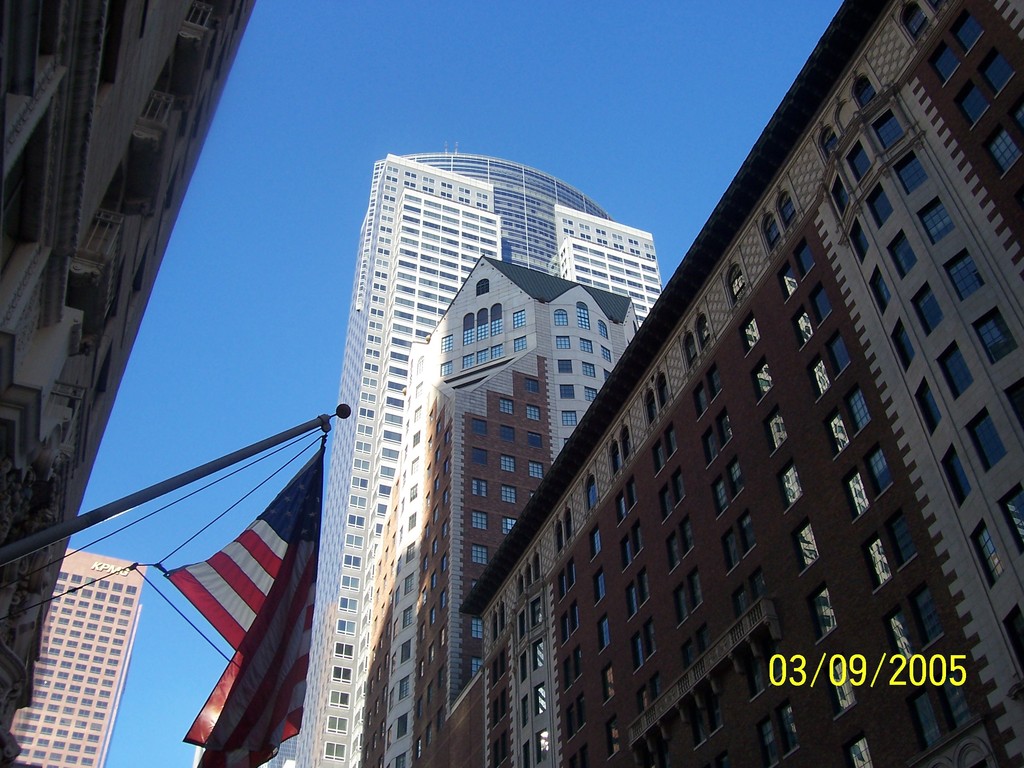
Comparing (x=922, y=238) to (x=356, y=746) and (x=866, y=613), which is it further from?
(x=356, y=746)

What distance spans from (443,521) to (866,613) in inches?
2622

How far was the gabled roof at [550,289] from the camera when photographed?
12369 cm

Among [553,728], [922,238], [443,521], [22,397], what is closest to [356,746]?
[443,521]

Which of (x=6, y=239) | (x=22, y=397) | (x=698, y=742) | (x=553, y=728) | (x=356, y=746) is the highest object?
(x=356, y=746)

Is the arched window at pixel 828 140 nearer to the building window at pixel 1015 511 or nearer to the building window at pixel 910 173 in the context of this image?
the building window at pixel 910 173

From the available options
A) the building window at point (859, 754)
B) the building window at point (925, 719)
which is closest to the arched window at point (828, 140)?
the building window at point (925, 719)

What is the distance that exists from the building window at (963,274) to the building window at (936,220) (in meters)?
1.32

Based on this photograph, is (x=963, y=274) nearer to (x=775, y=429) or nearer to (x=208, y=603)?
(x=775, y=429)

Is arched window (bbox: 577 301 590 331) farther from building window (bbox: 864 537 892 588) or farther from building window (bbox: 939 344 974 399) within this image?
building window (bbox: 939 344 974 399)

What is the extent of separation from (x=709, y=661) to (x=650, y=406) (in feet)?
61.6

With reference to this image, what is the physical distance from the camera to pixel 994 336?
33.9 m

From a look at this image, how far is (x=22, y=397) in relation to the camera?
56.7ft

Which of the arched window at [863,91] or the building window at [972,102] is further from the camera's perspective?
the arched window at [863,91]
